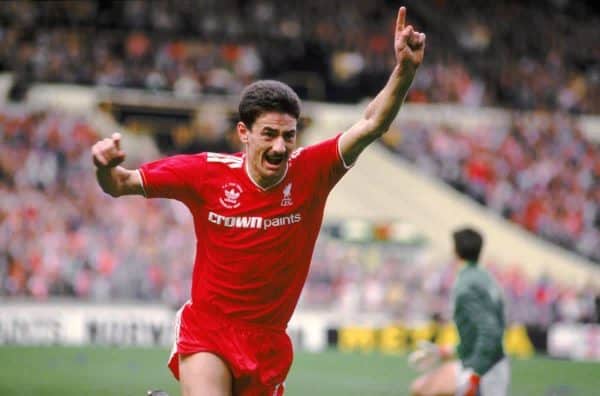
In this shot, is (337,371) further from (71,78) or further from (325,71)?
(325,71)

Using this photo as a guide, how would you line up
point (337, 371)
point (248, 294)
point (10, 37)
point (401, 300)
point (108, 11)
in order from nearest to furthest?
point (248, 294) < point (337, 371) < point (401, 300) < point (10, 37) < point (108, 11)

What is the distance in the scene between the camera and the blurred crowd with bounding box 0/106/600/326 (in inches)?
899

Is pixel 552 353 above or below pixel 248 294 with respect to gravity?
below

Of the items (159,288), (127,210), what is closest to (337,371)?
(159,288)

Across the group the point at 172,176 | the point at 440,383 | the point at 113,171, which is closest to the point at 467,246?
the point at 440,383

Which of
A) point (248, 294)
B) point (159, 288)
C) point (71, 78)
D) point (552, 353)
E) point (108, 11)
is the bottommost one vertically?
point (552, 353)

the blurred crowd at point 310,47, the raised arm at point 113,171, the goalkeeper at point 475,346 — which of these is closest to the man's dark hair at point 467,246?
the goalkeeper at point 475,346

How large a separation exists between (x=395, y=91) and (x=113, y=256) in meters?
17.9

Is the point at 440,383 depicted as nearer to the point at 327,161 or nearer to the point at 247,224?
the point at 327,161

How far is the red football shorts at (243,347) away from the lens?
20.2ft

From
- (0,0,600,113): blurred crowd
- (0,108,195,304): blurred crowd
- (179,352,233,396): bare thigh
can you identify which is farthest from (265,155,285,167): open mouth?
(0,0,600,113): blurred crowd

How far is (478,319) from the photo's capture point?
25.8 feet

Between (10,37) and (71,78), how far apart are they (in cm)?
189

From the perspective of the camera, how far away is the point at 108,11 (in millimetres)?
33031
